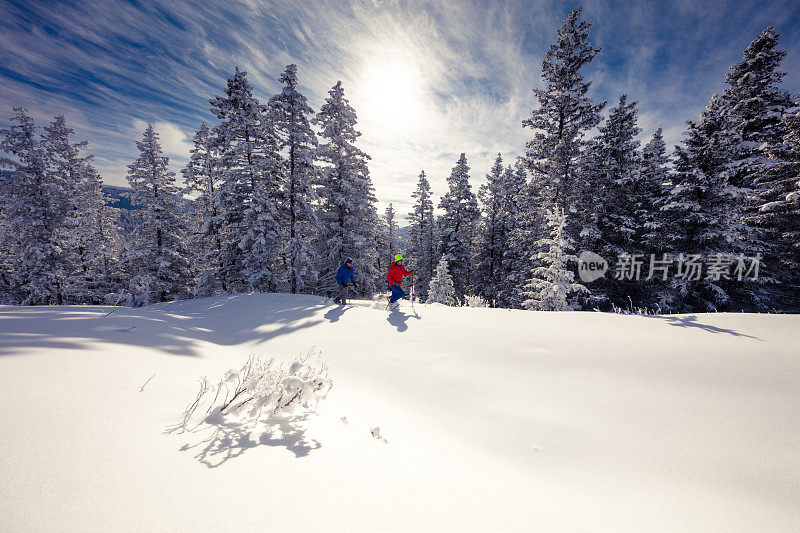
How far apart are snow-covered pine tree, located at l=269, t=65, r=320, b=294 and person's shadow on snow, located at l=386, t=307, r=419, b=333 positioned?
9789mm

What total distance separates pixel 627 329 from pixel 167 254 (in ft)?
80.8

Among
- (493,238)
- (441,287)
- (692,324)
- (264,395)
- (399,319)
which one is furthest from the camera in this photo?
(493,238)

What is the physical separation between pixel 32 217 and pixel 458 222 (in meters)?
31.9

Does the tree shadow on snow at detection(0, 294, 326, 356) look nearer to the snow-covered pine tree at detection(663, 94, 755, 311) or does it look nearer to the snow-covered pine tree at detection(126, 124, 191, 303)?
the snow-covered pine tree at detection(126, 124, 191, 303)

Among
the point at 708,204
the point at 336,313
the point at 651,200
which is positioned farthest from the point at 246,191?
the point at 708,204

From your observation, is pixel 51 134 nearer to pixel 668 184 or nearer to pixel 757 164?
pixel 668 184

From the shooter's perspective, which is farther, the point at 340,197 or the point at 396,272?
the point at 340,197

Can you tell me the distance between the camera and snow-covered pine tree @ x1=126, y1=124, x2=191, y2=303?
1838cm

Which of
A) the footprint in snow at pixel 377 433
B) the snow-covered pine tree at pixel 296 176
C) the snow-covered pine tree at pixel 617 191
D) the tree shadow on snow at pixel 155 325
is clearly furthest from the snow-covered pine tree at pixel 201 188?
the snow-covered pine tree at pixel 617 191

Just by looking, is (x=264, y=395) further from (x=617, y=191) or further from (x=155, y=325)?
(x=617, y=191)

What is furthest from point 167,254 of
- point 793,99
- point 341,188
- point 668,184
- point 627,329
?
point 793,99

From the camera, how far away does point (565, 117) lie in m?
17.0

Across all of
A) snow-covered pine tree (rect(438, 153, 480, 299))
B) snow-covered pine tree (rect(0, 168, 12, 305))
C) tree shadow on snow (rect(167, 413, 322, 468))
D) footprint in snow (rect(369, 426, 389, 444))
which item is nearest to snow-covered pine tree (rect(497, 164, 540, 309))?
snow-covered pine tree (rect(438, 153, 480, 299))

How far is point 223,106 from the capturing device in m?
18.0
